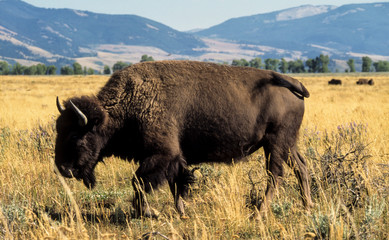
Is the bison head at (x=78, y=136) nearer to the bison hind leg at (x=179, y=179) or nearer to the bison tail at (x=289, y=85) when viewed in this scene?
the bison hind leg at (x=179, y=179)

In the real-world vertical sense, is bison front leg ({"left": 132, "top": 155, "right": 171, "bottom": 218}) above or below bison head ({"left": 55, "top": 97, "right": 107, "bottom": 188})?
below

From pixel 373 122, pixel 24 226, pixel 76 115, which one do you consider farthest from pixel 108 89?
pixel 373 122

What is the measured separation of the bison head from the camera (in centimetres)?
453

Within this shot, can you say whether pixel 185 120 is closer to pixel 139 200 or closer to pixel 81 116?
pixel 139 200

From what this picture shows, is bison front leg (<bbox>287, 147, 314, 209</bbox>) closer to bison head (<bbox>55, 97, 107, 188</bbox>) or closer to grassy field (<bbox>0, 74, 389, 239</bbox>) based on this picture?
grassy field (<bbox>0, 74, 389, 239</bbox>)

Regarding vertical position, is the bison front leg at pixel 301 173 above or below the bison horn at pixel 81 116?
below

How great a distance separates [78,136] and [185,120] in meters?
1.25

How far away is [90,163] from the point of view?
183 inches

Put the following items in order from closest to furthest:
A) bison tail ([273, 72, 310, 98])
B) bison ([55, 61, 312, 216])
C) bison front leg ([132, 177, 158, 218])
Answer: bison front leg ([132, 177, 158, 218]) → bison ([55, 61, 312, 216]) → bison tail ([273, 72, 310, 98])

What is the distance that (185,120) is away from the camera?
450cm

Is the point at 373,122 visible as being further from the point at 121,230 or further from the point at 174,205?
the point at 121,230

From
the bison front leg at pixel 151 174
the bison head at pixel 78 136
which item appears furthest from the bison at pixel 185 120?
the bison front leg at pixel 151 174

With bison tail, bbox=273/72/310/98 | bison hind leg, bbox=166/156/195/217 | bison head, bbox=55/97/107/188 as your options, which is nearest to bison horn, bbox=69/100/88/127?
bison head, bbox=55/97/107/188

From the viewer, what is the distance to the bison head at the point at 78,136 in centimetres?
453
